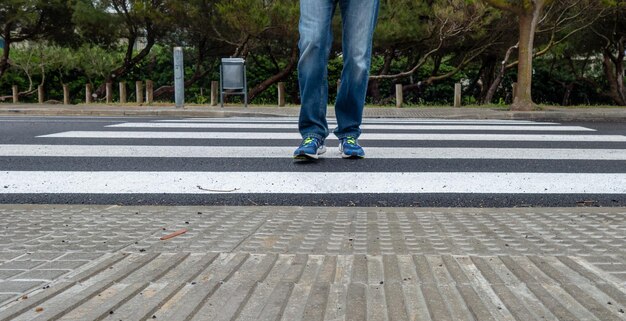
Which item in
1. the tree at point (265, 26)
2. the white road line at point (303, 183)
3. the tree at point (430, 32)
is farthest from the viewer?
the tree at point (265, 26)

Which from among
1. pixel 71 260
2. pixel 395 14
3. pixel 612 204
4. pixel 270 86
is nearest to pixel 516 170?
pixel 612 204

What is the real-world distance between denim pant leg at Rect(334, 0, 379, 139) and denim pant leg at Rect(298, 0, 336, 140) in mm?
139

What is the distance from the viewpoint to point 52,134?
6.63m

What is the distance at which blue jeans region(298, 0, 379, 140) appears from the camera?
4531 millimetres

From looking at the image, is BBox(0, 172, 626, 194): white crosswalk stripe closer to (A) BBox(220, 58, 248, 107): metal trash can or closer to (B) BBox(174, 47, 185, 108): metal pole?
(B) BBox(174, 47, 185, 108): metal pole

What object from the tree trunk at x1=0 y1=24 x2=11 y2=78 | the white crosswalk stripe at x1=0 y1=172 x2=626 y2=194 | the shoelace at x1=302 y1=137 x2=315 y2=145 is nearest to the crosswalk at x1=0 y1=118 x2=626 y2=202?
the white crosswalk stripe at x1=0 y1=172 x2=626 y2=194

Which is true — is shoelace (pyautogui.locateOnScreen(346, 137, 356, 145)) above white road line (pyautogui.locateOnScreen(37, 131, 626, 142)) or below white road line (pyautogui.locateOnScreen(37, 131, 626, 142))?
above

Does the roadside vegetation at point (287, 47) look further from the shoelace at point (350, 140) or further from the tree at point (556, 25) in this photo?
the shoelace at point (350, 140)

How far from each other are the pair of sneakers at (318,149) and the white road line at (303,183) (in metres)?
0.38

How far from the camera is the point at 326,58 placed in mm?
4664

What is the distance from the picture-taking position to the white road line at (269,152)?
16.9 feet

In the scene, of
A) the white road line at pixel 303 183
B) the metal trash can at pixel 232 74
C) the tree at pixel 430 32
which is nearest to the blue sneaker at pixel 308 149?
the white road line at pixel 303 183

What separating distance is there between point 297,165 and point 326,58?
786mm

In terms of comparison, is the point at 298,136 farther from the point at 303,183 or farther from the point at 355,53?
the point at 303,183
